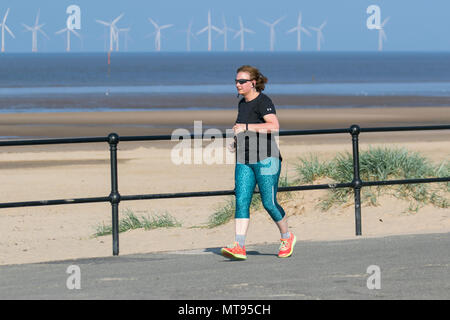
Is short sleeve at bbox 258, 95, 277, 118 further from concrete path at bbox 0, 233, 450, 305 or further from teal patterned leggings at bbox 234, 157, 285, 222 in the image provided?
concrete path at bbox 0, 233, 450, 305

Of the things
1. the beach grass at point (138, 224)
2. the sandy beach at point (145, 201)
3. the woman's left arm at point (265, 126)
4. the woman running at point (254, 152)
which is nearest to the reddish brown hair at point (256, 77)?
the woman running at point (254, 152)

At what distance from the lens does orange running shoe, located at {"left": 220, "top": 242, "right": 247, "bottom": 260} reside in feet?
26.2

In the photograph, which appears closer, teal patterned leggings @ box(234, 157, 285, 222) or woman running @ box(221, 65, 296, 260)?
woman running @ box(221, 65, 296, 260)

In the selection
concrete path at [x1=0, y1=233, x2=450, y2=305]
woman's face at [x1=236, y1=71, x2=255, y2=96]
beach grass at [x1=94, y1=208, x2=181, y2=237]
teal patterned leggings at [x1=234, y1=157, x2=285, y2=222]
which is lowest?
concrete path at [x1=0, y1=233, x2=450, y2=305]

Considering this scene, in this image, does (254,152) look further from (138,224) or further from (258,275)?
(138,224)

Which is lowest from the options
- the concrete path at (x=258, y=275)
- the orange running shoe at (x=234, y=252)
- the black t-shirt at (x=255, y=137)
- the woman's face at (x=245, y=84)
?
the concrete path at (x=258, y=275)

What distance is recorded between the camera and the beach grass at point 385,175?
12.2m

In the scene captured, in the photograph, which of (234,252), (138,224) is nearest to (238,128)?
(234,252)

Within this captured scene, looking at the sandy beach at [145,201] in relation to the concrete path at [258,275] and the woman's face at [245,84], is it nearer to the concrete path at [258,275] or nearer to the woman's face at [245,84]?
the concrete path at [258,275]

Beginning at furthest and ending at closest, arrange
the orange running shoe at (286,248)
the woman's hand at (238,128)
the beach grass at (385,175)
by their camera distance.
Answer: the beach grass at (385,175), the orange running shoe at (286,248), the woman's hand at (238,128)

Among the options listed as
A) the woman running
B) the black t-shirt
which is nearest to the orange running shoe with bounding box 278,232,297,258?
the woman running

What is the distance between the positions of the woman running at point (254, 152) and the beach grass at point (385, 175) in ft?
14.1

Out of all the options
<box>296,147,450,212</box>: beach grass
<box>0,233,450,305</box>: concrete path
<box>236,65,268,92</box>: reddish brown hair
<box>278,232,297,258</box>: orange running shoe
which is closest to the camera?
<box>0,233,450,305</box>: concrete path

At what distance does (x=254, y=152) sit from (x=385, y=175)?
192 inches
